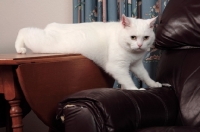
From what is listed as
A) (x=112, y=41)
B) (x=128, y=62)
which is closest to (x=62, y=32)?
(x=112, y=41)

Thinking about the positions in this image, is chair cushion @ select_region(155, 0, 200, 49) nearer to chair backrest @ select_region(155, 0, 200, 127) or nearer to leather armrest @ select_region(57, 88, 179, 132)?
chair backrest @ select_region(155, 0, 200, 127)

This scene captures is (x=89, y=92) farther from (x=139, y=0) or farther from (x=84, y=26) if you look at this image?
(x=139, y=0)

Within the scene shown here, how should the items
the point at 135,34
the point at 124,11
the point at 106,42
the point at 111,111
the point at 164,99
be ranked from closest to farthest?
the point at 111,111 < the point at 164,99 < the point at 135,34 < the point at 106,42 < the point at 124,11

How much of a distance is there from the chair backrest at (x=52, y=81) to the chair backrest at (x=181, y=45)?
36 centimetres

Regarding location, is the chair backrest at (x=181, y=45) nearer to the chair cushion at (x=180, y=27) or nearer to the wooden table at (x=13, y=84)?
the chair cushion at (x=180, y=27)

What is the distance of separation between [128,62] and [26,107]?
0.61m

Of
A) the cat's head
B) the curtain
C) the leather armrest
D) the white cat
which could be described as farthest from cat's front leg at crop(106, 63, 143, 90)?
the curtain

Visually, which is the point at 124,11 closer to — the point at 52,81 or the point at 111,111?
the point at 52,81

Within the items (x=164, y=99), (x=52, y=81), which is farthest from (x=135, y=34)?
(x=52, y=81)

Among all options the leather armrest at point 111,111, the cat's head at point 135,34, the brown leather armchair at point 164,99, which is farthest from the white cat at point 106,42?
the leather armrest at point 111,111

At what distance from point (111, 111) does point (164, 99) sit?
358mm

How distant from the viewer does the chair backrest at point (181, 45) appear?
141 cm

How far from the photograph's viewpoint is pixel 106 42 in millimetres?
1537

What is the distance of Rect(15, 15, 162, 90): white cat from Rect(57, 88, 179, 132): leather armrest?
0.28 meters
